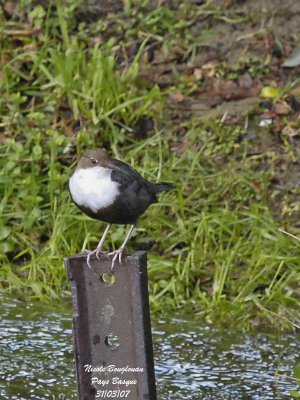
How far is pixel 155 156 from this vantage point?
5.99 meters

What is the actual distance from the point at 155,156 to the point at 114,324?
278 cm

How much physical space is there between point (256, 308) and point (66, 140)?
62.6 inches

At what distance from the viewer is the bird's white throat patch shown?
12.0 ft

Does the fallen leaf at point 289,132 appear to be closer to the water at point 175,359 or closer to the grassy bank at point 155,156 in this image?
the grassy bank at point 155,156

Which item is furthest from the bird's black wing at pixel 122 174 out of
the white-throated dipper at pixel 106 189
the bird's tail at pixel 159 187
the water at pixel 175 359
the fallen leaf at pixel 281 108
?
the fallen leaf at pixel 281 108

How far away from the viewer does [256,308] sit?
16.6 feet

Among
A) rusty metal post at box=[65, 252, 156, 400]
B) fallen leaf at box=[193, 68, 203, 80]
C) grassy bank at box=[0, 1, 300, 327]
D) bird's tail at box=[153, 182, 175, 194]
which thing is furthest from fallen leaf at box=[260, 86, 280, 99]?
rusty metal post at box=[65, 252, 156, 400]

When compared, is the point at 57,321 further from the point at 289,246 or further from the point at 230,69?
the point at 230,69

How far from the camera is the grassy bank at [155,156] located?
A: 5.24 meters

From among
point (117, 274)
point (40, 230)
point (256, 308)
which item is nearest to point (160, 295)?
point (256, 308)

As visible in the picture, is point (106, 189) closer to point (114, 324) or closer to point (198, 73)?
point (114, 324)

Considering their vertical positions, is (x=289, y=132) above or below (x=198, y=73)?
Answer: below

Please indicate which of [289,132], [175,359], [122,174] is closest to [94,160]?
[122,174]

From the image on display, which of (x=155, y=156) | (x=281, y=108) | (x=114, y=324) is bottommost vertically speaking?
(x=114, y=324)
